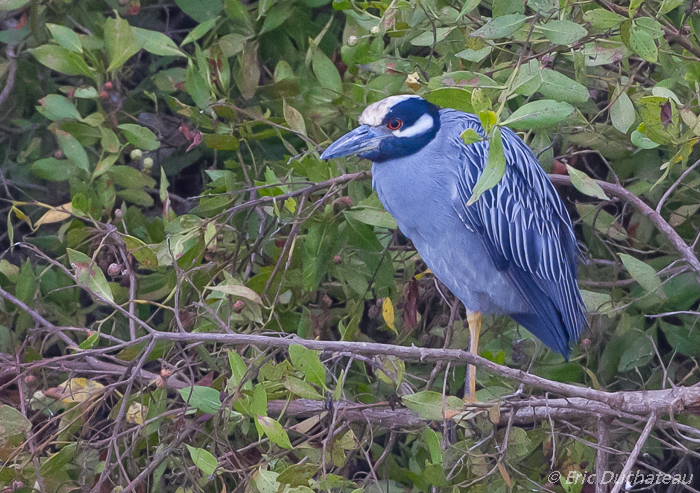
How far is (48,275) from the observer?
7.11 ft

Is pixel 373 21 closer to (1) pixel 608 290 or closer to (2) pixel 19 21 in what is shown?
(1) pixel 608 290

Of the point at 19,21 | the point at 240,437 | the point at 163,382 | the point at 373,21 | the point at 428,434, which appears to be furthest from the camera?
the point at 19,21

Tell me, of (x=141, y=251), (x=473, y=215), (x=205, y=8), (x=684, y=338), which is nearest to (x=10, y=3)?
(x=205, y=8)

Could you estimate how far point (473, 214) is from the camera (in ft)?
6.13

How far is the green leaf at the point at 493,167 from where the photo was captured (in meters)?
1.19

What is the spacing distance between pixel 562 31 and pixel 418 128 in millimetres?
507

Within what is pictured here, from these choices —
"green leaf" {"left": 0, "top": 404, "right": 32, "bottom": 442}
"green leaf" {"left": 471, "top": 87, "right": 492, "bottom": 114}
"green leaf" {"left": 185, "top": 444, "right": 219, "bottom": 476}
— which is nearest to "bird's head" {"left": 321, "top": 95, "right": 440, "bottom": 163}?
"green leaf" {"left": 471, "top": 87, "right": 492, "bottom": 114}

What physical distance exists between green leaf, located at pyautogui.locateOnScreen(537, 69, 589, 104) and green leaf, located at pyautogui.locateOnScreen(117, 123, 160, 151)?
1.14 meters

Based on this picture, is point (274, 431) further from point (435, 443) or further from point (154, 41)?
point (154, 41)

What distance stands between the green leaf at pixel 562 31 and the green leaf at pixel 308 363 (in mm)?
833

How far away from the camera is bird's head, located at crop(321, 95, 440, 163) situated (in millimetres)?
1795

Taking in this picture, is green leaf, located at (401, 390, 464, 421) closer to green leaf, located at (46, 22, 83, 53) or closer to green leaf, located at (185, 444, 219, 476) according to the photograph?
green leaf, located at (185, 444, 219, 476)

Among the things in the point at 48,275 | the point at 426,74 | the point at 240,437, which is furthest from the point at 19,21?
the point at 240,437

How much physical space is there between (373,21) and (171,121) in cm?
91
